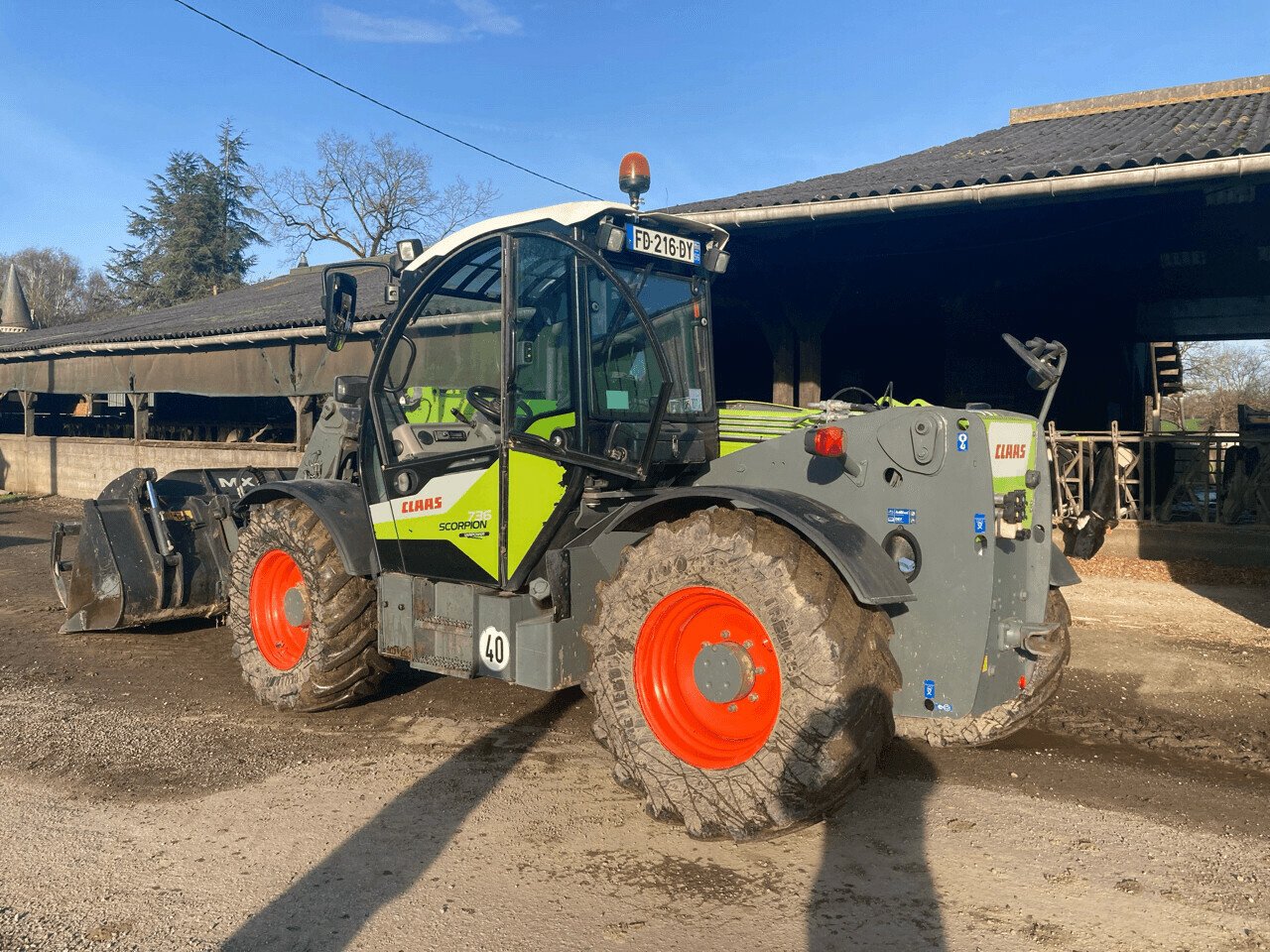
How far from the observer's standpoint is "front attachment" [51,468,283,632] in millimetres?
6977

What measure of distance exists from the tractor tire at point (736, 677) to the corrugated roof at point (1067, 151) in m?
5.03

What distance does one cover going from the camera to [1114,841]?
3906 millimetres

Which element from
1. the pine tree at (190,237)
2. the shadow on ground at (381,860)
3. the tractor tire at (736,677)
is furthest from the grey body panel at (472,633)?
the pine tree at (190,237)

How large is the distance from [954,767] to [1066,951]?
1729 mm

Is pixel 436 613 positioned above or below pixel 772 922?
above

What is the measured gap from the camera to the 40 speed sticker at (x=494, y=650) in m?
4.59

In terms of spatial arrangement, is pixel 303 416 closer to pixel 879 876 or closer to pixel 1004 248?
pixel 1004 248

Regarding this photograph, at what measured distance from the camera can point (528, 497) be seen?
4.54 m

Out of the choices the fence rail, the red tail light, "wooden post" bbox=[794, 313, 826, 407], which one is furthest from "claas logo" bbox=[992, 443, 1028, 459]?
the fence rail

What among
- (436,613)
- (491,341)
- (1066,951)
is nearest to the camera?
(1066,951)

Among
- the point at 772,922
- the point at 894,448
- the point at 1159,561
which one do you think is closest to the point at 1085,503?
the point at 1159,561

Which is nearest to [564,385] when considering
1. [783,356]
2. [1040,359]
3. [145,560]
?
[1040,359]

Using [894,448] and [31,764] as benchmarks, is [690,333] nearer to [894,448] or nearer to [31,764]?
[894,448]

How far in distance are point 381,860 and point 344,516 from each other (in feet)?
7.21
